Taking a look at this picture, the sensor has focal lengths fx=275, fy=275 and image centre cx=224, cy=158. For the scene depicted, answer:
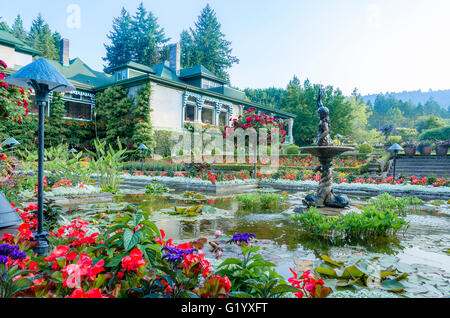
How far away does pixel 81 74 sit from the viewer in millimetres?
25484

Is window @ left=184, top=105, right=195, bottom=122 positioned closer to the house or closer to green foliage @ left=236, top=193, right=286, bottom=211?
the house

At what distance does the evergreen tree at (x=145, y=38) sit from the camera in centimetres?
4356

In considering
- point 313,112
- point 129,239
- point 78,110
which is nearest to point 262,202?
point 129,239

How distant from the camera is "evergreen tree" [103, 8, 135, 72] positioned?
143 ft

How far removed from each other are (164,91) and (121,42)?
2632 cm

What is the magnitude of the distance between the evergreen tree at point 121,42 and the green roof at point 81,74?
55.7 feet

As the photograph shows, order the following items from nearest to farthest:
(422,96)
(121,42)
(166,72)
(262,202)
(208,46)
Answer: (262,202) < (166,72) < (121,42) < (208,46) < (422,96)

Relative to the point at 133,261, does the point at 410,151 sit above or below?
above

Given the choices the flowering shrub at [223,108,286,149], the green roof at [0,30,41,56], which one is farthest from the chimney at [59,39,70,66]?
the flowering shrub at [223,108,286,149]

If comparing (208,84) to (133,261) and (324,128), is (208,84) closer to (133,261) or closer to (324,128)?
(324,128)

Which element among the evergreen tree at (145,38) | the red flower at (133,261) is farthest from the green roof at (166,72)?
the red flower at (133,261)

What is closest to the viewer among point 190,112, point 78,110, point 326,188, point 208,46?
point 326,188
